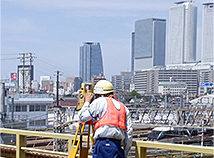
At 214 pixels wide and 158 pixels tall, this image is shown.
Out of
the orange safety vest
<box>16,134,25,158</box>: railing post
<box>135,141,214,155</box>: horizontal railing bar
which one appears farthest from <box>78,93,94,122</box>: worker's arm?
<box>16,134,25,158</box>: railing post

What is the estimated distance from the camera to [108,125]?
166 inches

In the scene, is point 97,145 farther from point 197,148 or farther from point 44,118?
point 44,118

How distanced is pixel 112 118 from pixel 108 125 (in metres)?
0.10

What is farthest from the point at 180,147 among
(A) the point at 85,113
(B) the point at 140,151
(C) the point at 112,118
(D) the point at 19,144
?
(D) the point at 19,144

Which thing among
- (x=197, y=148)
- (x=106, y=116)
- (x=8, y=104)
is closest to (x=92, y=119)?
(x=106, y=116)

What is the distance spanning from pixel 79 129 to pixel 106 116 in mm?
508

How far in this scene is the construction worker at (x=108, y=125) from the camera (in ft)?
13.8

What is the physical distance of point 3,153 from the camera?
22.2 ft

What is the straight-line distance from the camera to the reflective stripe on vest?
4223 mm

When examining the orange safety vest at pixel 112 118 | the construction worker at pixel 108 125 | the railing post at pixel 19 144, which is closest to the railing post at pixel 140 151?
the construction worker at pixel 108 125

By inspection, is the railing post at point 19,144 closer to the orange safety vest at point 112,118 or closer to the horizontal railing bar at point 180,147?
the orange safety vest at point 112,118

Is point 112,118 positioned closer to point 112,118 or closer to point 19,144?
point 112,118

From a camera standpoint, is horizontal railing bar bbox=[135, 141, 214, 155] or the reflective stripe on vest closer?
horizontal railing bar bbox=[135, 141, 214, 155]

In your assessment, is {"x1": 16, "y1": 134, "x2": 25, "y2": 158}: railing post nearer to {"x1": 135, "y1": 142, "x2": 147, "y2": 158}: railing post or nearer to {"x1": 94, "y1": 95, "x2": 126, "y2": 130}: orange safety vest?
{"x1": 94, "y1": 95, "x2": 126, "y2": 130}: orange safety vest
